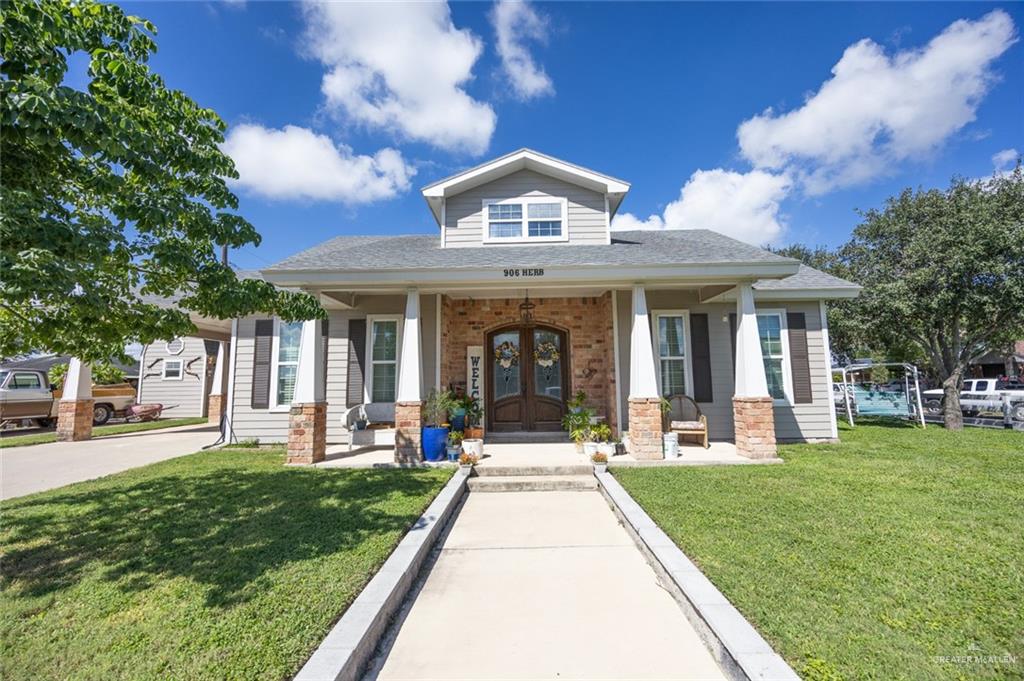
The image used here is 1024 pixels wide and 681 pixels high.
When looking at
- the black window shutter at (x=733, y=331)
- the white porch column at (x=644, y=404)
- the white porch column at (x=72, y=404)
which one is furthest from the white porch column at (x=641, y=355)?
the white porch column at (x=72, y=404)

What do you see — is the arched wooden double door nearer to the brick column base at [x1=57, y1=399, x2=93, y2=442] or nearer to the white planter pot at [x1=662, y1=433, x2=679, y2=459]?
the white planter pot at [x1=662, y1=433, x2=679, y2=459]

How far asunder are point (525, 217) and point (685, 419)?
209 inches

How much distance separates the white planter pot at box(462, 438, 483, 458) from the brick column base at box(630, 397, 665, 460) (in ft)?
8.17

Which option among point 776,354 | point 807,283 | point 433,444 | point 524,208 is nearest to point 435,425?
point 433,444

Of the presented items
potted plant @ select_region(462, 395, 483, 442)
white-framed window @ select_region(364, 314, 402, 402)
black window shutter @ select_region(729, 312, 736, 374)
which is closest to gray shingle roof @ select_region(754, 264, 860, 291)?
black window shutter @ select_region(729, 312, 736, 374)

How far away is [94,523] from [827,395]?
11.7 m

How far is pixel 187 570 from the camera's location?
312 cm

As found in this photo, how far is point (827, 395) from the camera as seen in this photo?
873 cm

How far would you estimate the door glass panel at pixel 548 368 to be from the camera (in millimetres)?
8906

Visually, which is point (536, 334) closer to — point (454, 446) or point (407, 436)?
point (454, 446)

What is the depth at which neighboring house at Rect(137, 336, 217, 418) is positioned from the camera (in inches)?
688

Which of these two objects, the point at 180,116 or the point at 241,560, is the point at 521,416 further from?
the point at 180,116

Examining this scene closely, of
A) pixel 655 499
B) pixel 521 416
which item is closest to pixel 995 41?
pixel 655 499

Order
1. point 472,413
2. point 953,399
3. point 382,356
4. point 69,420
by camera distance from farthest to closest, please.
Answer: point 953,399 < point 69,420 < point 382,356 < point 472,413
